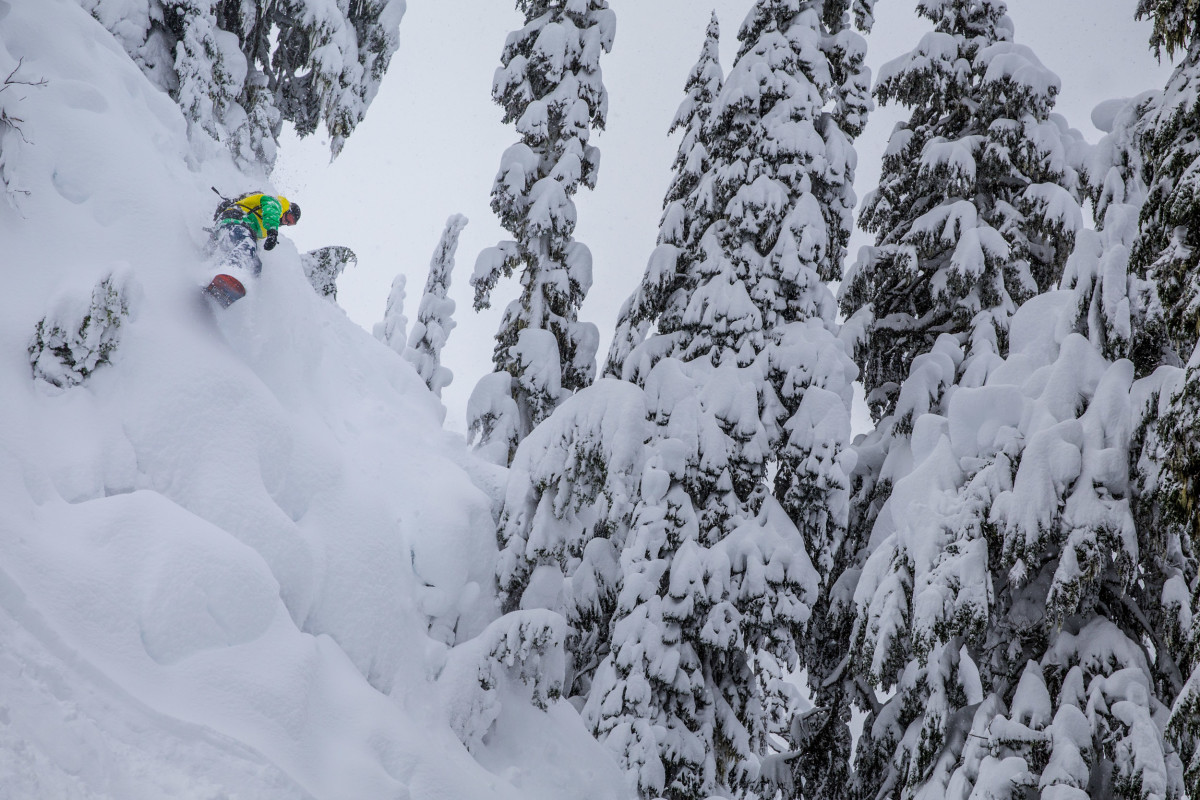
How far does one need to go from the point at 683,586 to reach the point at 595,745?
2.09 metres

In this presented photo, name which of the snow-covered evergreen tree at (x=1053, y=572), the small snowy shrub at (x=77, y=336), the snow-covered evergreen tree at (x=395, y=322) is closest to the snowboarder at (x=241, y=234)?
the small snowy shrub at (x=77, y=336)

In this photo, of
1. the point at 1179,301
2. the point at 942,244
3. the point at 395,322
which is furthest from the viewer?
the point at 395,322

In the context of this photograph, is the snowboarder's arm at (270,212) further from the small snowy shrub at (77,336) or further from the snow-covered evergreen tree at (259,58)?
the snow-covered evergreen tree at (259,58)

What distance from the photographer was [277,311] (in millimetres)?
8344

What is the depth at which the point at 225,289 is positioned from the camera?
735 centimetres

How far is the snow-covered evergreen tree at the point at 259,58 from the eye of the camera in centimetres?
1247

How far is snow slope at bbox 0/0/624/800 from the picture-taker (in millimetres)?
4684

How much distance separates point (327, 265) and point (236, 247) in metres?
8.83

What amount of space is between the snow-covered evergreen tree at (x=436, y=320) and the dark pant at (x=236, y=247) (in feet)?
51.3

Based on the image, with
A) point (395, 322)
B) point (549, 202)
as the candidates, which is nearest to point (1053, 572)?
point (549, 202)

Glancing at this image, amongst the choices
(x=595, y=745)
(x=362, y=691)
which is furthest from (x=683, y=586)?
(x=362, y=691)

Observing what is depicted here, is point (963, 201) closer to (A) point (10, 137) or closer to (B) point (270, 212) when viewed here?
(B) point (270, 212)

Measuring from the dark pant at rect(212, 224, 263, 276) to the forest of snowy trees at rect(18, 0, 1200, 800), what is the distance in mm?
1913

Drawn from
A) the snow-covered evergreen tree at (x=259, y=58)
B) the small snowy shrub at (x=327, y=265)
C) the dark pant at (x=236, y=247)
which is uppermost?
the snow-covered evergreen tree at (x=259, y=58)
